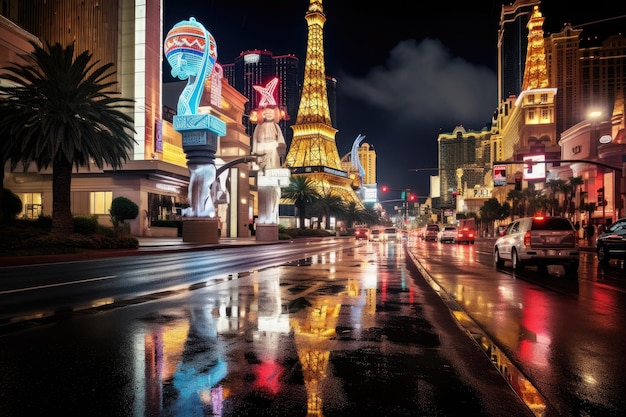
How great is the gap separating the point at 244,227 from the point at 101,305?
59247 millimetres

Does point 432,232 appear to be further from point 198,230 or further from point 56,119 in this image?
point 56,119

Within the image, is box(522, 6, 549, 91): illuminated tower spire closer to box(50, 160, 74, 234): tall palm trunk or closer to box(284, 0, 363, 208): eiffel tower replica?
box(284, 0, 363, 208): eiffel tower replica

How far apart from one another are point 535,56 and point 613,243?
136m

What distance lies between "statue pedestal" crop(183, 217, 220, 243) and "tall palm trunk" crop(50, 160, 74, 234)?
49.9ft

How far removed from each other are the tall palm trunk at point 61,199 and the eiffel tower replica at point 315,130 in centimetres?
8083

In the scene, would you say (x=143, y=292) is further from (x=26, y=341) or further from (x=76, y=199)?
(x=76, y=199)

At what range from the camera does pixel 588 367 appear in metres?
5.18

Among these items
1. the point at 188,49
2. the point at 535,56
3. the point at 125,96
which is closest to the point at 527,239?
the point at 188,49

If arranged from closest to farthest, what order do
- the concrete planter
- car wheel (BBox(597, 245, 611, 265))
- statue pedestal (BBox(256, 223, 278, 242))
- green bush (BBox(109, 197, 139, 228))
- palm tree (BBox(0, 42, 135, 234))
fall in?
car wheel (BBox(597, 245, 611, 265))
palm tree (BBox(0, 42, 135, 234))
green bush (BBox(109, 197, 139, 228))
statue pedestal (BBox(256, 223, 278, 242))
the concrete planter

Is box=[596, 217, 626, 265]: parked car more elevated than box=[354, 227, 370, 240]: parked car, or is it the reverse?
box=[596, 217, 626, 265]: parked car

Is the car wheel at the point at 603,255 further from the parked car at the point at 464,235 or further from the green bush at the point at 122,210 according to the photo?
the green bush at the point at 122,210

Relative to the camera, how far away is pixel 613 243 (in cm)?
1911

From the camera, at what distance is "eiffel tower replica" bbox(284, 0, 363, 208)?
110 m

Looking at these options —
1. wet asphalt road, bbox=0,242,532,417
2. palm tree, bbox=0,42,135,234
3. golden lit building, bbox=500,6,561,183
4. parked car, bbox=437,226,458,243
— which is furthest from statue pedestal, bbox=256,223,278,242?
golden lit building, bbox=500,6,561,183
